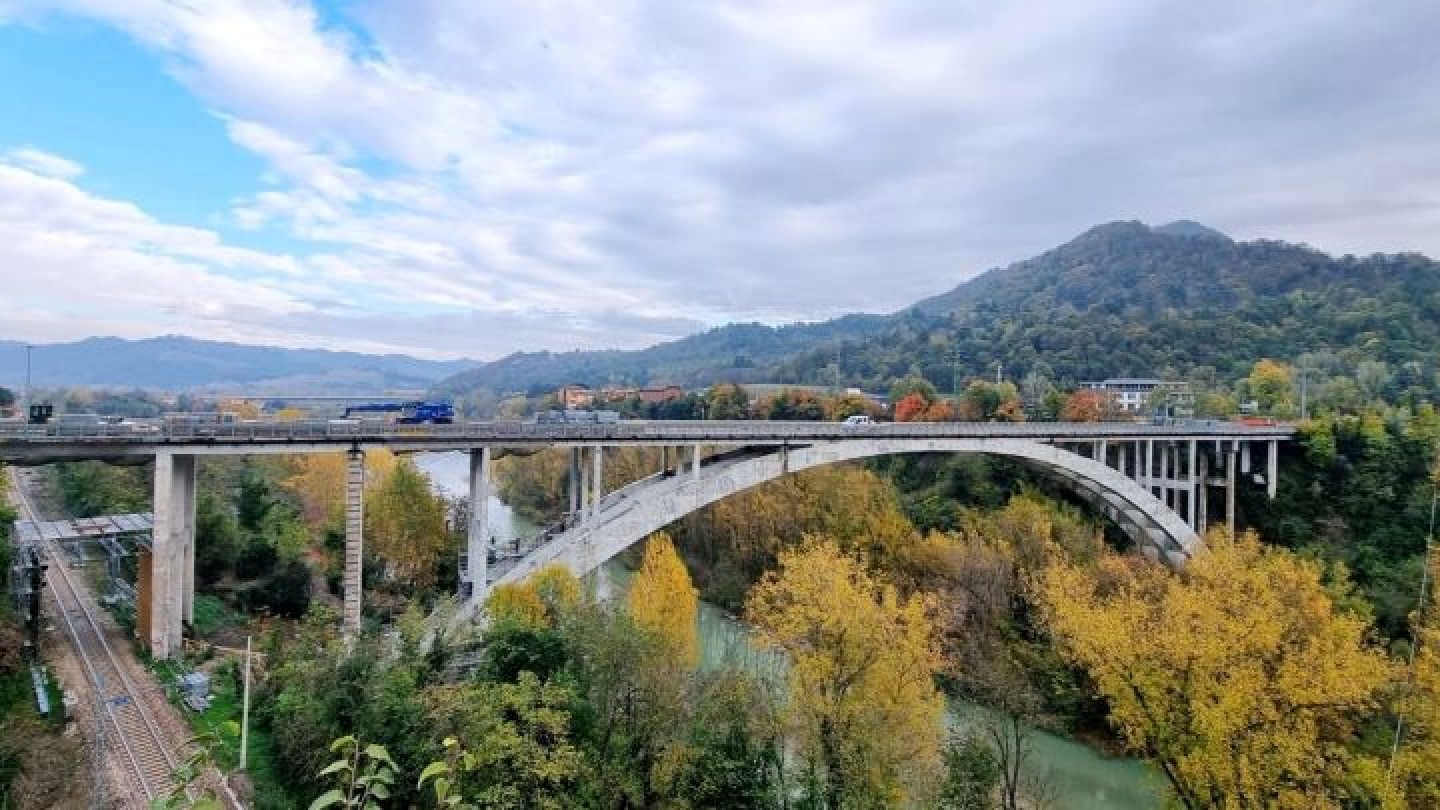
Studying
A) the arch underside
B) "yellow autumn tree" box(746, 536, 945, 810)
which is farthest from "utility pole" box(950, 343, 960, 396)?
"yellow autumn tree" box(746, 536, 945, 810)

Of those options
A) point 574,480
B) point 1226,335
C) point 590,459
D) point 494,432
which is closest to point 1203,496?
point 590,459

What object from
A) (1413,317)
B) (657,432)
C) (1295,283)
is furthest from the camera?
(1295,283)

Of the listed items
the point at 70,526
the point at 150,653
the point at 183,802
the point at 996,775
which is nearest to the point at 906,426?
the point at 996,775

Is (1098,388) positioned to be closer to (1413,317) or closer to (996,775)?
(1413,317)

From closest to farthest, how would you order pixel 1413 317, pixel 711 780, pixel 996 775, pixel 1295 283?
pixel 711 780 → pixel 996 775 → pixel 1413 317 → pixel 1295 283

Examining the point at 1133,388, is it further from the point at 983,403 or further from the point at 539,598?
the point at 539,598

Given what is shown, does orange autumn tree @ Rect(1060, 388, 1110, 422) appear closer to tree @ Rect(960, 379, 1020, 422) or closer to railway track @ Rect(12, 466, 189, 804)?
tree @ Rect(960, 379, 1020, 422)

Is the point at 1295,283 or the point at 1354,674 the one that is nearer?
the point at 1354,674

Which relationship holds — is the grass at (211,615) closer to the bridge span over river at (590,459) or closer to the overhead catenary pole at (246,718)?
the bridge span over river at (590,459)
